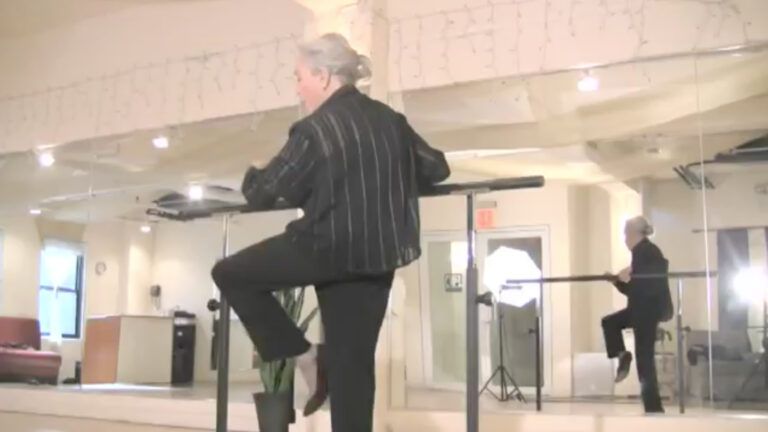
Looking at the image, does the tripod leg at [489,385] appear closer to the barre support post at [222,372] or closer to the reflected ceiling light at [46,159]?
the barre support post at [222,372]

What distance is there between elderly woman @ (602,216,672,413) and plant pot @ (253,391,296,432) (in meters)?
2.34

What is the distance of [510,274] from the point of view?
6078 millimetres

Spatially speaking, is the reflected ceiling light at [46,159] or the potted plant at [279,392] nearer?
the potted plant at [279,392]

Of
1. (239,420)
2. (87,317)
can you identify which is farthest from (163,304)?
(239,420)

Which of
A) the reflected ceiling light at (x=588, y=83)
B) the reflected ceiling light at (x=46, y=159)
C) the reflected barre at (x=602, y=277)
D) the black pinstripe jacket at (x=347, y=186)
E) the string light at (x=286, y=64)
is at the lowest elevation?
the reflected barre at (x=602, y=277)

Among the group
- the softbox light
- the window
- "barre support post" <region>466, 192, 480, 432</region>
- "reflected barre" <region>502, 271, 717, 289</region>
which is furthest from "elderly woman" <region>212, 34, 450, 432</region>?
the window

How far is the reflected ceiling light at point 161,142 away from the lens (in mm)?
5677

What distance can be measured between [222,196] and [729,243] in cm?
350

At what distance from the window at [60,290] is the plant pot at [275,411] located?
384 centimetres

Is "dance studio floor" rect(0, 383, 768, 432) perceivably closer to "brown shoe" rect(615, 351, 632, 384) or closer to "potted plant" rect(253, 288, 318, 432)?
"brown shoe" rect(615, 351, 632, 384)

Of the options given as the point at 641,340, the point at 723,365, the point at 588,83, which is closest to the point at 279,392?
the point at 588,83

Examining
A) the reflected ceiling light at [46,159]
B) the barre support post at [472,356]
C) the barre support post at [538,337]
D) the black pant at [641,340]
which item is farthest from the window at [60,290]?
the barre support post at [472,356]

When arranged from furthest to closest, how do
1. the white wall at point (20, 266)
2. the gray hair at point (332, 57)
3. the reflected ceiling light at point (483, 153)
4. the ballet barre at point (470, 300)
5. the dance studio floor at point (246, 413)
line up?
the white wall at point (20, 266)
the reflected ceiling light at point (483, 153)
the dance studio floor at point (246, 413)
the ballet barre at point (470, 300)
the gray hair at point (332, 57)

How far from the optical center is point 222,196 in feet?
19.7
